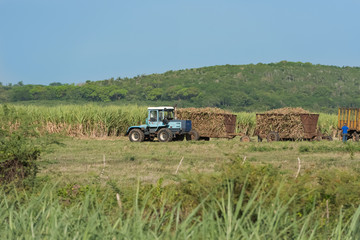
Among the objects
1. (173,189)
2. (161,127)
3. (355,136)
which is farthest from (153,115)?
(173,189)

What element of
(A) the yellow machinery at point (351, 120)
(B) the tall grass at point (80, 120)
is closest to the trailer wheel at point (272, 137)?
(A) the yellow machinery at point (351, 120)

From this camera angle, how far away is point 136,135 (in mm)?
30344

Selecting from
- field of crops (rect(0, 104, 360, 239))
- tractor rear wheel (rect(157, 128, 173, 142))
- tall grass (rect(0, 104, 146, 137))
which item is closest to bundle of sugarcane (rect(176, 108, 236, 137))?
tractor rear wheel (rect(157, 128, 173, 142))

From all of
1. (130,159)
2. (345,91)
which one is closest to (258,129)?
(130,159)

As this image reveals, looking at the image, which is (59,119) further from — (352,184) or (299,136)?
(352,184)

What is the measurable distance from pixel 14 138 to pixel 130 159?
7.83 m

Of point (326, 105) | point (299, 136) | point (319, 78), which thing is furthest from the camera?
point (319, 78)

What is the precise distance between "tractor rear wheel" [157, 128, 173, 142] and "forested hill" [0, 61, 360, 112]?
75.4m

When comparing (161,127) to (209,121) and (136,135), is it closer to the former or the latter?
(136,135)

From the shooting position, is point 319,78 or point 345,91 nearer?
point 345,91

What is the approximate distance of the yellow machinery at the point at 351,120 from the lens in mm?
30359

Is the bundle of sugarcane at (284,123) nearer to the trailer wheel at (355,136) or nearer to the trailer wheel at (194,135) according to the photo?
the trailer wheel at (355,136)

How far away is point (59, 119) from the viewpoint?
3431cm

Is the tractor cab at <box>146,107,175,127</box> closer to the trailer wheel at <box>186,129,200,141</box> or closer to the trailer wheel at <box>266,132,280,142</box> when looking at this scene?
the trailer wheel at <box>186,129,200,141</box>
